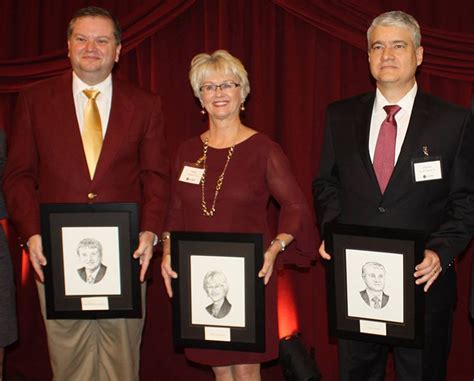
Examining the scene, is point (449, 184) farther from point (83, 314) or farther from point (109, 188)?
point (83, 314)

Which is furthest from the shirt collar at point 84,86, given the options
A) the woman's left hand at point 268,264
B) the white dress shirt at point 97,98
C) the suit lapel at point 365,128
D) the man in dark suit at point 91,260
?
the suit lapel at point 365,128

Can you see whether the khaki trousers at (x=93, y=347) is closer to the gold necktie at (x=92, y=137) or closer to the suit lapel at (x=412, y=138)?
the gold necktie at (x=92, y=137)

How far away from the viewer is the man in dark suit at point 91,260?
3.01 metres

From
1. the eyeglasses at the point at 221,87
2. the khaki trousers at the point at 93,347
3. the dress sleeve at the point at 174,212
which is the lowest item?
the khaki trousers at the point at 93,347

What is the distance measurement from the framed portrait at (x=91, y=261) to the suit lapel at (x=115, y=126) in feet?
0.86

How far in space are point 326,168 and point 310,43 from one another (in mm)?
1025

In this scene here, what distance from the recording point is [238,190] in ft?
10.1

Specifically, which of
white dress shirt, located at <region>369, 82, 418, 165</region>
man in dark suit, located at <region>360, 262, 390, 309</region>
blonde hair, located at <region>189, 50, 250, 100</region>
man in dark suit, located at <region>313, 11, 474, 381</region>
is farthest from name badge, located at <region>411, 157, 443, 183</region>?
blonde hair, located at <region>189, 50, 250, 100</region>

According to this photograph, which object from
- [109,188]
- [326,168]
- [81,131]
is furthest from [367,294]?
[81,131]

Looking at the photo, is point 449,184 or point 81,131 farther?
point 81,131

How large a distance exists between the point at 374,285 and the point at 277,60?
5.53 ft

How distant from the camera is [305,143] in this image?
12.8 feet

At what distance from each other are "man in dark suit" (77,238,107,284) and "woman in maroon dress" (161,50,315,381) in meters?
0.30

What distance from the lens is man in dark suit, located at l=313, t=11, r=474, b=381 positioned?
2846mm
